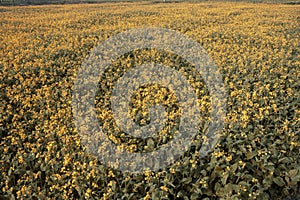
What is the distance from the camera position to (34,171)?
5477 mm

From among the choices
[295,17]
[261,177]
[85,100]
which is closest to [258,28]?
[295,17]

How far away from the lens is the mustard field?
16.1 feet

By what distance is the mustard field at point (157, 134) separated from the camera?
16.1ft

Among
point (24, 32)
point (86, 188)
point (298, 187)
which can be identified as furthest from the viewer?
point (24, 32)

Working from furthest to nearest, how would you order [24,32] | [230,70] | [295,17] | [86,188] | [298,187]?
[295,17] < [24,32] < [230,70] < [298,187] < [86,188]

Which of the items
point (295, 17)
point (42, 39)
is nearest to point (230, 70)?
point (42, 39)

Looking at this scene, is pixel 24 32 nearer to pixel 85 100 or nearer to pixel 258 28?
pixel 85 100

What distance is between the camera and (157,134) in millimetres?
6164

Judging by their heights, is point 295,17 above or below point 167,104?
above

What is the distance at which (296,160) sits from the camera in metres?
5.49


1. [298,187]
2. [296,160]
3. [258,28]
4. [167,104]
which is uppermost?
[258,28]

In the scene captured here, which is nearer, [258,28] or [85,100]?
[85,100]

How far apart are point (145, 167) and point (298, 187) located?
2584 mm

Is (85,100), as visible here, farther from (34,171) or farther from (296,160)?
(296,160)
